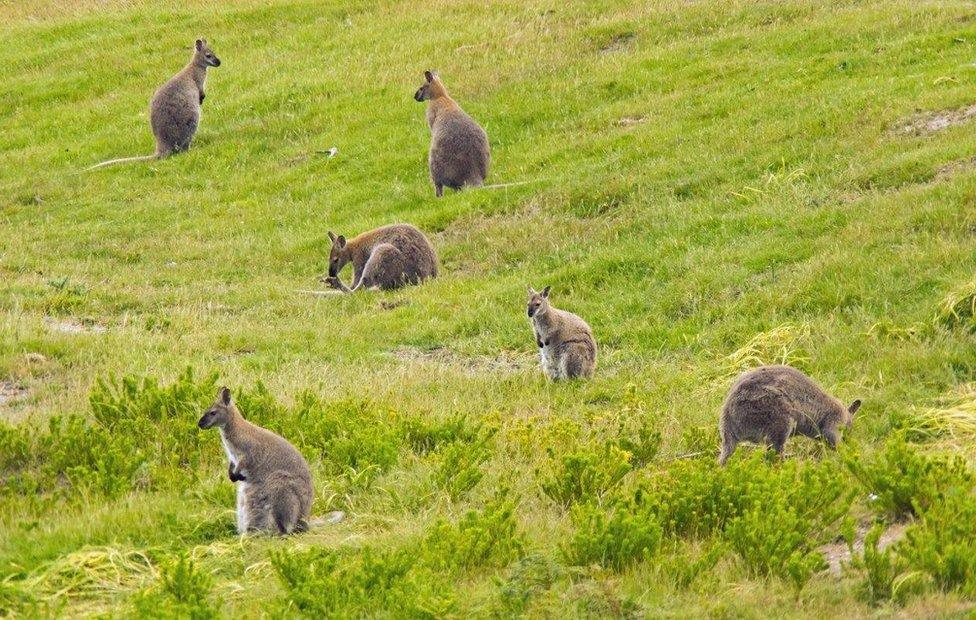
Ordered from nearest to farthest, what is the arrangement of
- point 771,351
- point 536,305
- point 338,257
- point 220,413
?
point 220,413 → point 771,351 → point 536,305 → point 338,257

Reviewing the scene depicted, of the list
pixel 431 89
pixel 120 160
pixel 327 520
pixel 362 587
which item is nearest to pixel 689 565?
pixel 362 587

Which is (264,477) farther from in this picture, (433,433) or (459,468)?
(433,433)

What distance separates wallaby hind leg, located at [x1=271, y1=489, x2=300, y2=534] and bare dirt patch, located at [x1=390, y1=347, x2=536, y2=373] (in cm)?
617

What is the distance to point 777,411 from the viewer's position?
36.3 feet

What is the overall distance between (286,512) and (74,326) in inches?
360

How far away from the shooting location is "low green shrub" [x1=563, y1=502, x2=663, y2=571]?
8.41m

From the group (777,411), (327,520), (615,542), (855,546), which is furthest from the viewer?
(777,411)

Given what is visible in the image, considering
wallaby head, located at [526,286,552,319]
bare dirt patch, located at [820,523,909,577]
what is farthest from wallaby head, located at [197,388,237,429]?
wallaby head, located at [526,286,552,319]

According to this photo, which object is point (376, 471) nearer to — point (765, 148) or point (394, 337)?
point (394, 337)

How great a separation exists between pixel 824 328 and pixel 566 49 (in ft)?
56.6

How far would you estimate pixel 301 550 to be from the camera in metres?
8.79

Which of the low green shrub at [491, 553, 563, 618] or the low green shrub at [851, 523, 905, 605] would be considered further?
the low green shrub at [491, 553, 563, 618]

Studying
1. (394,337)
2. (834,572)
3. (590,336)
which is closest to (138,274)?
(394,337)

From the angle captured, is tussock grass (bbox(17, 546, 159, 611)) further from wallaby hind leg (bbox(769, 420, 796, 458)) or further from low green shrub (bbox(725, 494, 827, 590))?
wallaby hind leg (bbox(769, 420, 796, 458))
